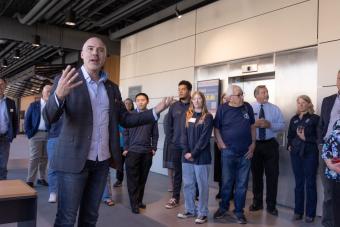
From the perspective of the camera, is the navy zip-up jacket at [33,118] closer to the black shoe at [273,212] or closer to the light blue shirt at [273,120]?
the light blue shirt at [273,120]

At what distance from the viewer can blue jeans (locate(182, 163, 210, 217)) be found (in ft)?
13.0

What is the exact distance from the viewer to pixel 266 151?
14.7 ft

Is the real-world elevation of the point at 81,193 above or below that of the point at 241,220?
above

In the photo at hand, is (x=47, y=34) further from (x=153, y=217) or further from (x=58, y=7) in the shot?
(x=153, y=217)

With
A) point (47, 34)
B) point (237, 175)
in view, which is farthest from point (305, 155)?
point (47, 34)

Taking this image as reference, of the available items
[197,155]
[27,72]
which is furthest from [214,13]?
[27,72]

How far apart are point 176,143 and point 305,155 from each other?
150 cm

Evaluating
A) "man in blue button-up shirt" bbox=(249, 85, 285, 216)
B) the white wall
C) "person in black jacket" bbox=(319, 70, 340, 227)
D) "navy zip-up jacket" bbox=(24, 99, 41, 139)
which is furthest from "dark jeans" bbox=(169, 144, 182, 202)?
"navy zip-up jacket" bbox=(24, 99, 41, 139)

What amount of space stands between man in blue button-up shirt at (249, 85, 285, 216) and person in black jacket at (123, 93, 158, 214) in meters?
1.30

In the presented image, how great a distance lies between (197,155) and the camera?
154 inches

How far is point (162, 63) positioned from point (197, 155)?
3970 mm

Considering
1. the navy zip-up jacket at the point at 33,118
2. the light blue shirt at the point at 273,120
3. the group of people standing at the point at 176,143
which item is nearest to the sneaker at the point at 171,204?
the group of people standing at the point at 176,143

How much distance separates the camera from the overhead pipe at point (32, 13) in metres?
6.84

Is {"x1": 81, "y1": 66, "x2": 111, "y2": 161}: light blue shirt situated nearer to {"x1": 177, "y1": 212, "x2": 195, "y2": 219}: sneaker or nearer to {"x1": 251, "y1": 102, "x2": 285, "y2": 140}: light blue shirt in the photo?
{"x1": 177, "y1": 212, "x2": 195, "y2": 219}: sneaker
